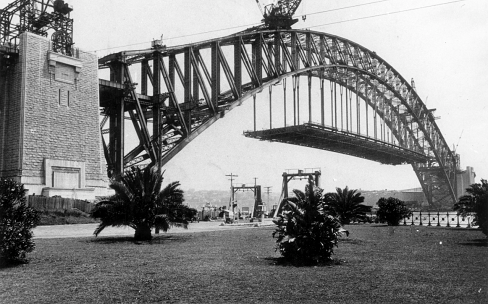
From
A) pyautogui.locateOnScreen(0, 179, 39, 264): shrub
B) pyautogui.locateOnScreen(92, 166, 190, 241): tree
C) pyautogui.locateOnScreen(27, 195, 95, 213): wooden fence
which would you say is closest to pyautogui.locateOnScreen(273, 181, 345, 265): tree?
pyautogui.locateOnScreen(0, 179, 39, 264): shrub

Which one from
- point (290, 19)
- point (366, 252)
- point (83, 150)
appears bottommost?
point (366, 252)

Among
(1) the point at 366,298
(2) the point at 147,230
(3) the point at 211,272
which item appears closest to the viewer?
(1) the point at 366,298

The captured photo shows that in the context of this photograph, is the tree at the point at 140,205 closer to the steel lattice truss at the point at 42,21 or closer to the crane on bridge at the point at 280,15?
the steel lattice truss at the point at 42,21

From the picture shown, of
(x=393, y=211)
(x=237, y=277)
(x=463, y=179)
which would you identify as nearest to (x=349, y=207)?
(x=393, y=211)

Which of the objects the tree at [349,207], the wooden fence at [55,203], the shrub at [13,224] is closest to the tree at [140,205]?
the shrub at [13,224]

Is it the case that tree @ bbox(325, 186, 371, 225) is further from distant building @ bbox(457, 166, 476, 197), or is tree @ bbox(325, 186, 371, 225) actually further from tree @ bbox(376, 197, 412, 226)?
distant building @ bbox(457, 166, 476, 197)

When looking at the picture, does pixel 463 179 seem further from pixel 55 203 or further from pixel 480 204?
pixel 55 203

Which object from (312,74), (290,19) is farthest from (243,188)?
(290,19)

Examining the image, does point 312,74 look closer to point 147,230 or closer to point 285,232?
point 147,230
